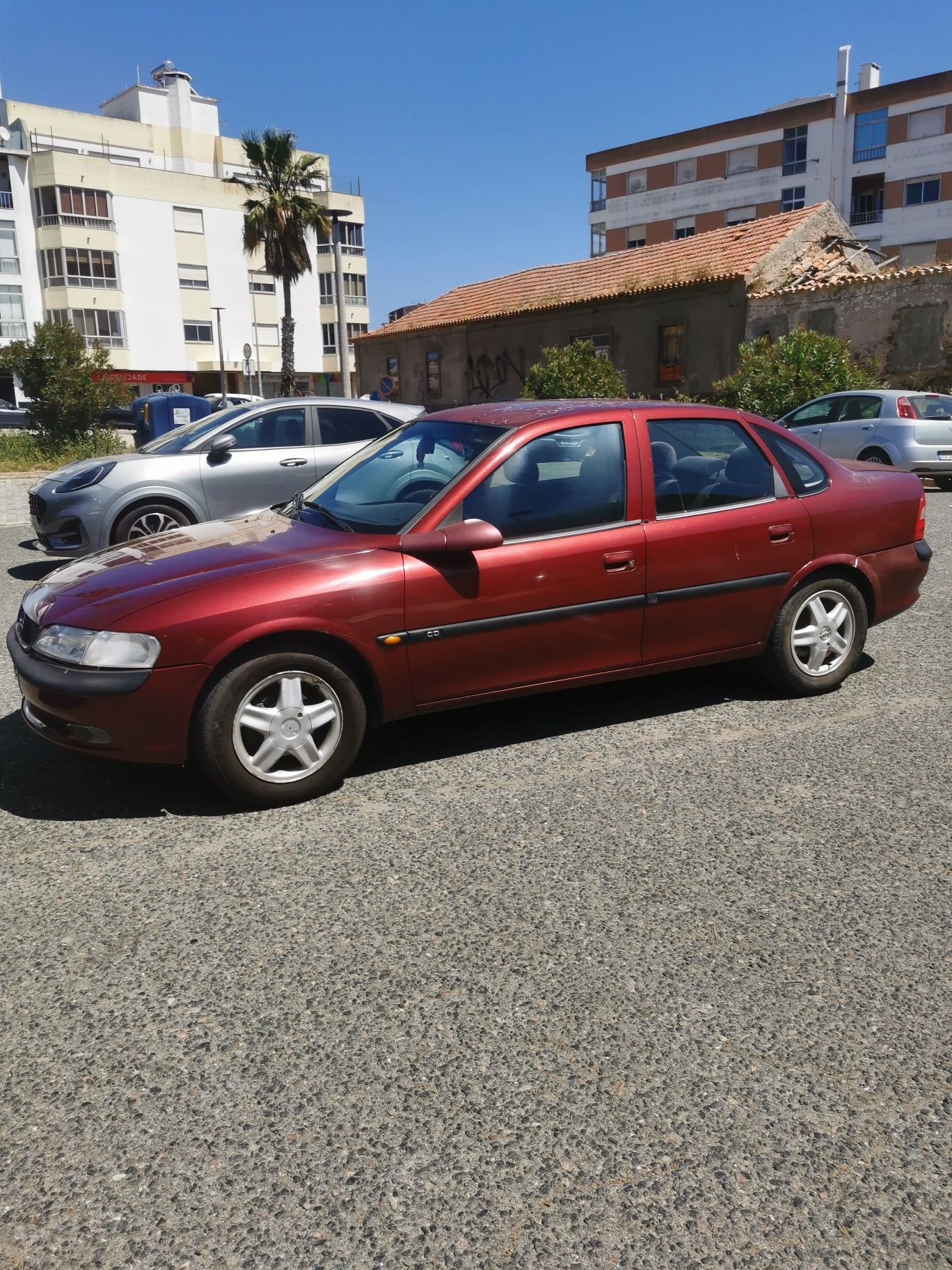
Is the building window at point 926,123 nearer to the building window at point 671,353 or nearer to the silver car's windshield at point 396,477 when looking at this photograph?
the building window at point 671,353

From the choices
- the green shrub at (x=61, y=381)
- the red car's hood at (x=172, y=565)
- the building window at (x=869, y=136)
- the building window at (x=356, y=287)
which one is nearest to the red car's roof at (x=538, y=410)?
the red car's hood at (x=172, y=565)

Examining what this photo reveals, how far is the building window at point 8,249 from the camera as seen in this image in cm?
5406

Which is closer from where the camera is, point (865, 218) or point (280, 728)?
point (280, 728)

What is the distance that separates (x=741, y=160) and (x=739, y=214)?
2564 millimetres

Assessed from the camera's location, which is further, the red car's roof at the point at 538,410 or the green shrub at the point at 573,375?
the green shrub at the point at 573,375

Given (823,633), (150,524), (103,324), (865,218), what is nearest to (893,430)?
(150,524)

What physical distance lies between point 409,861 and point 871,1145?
5.77 ft

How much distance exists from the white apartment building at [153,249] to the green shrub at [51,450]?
30.9 m

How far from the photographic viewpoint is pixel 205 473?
913cm

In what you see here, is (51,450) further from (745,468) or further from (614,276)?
(745,468)

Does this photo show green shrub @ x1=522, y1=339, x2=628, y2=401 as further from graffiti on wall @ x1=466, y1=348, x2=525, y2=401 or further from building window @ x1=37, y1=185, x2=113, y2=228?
building window @ x1=37, y1=185, x2=113, y2=228

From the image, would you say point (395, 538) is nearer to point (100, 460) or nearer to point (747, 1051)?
point (747, 1051)

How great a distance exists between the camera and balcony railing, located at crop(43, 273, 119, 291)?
179 ft

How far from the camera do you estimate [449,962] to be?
9.71 ft
